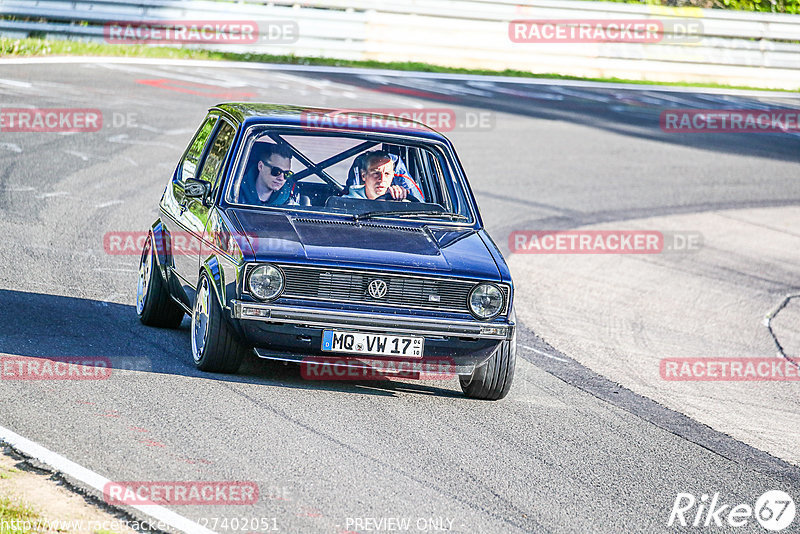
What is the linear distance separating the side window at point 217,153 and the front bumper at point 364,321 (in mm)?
1344

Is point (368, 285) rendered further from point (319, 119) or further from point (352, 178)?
point (319, 119)

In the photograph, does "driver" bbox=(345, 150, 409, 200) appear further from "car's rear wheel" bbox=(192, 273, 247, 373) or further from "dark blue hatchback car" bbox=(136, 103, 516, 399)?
"car's rear wheel" bbox=(192, 273, 247, 373)

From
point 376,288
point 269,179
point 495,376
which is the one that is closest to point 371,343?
point 376,288

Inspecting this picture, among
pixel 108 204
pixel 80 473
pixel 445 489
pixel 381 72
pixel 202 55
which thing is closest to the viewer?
pixel 80 473

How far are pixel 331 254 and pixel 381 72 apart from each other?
681 inches

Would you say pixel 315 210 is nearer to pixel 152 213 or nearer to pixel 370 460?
pixel 370 460

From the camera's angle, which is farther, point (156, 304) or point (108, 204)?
point (108, 204)

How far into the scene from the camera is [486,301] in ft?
23.2

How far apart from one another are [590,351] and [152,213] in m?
5.31

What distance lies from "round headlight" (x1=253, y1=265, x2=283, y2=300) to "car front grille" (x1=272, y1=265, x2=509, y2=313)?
0.04m

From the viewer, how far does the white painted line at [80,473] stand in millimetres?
4949

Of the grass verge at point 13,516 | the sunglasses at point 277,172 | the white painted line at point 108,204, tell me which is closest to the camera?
the grass verge at point 13,516

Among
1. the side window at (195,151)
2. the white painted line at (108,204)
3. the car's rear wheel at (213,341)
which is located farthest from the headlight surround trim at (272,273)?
the white painted line at (108,204)

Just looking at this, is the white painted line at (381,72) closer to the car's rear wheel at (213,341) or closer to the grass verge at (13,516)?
the car's rear wheel at (213,341)
